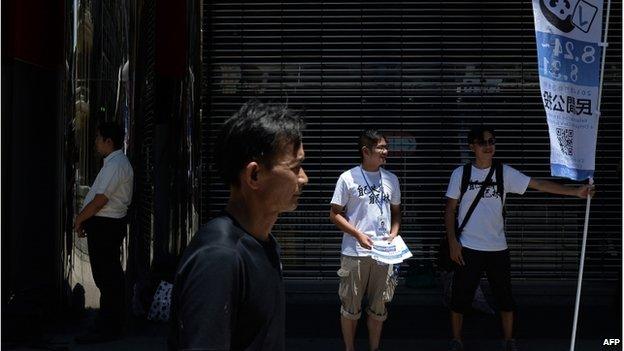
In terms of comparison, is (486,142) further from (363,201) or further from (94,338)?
(94,338)

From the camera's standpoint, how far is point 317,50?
9.35 m

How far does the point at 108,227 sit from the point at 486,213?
315cm

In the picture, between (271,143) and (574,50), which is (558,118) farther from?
(271,143)

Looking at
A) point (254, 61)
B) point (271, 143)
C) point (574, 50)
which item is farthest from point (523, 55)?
point (271, 143)

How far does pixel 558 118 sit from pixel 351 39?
3.90 m

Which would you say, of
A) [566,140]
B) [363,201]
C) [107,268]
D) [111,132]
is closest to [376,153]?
[363,201]

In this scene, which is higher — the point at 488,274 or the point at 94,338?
the point at 488,274

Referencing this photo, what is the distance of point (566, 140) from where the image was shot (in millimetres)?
5840

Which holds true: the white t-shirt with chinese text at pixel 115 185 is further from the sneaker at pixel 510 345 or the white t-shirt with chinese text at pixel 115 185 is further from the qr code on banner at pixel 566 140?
the qr code on banner at pixel 566 140

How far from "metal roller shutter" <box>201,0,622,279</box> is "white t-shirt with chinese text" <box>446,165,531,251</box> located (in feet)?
7.77

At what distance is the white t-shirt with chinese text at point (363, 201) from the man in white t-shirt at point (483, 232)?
1.94 ft

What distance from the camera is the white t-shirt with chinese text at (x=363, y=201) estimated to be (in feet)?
22.1

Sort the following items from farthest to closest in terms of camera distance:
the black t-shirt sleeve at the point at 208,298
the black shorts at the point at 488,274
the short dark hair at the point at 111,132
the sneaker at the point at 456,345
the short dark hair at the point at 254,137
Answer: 1. the short dark hair at the point at 111,132
2. the sneaker at the point at 456,345
3. the black shorts at the point at 488,274
4. the short dark hair at the point at 254,137
5. the black t-shirt sleeve at the point at 208,298

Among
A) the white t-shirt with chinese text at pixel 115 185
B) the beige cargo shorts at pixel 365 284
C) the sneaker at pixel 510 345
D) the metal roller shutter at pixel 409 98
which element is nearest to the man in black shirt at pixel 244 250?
the beige cargo shorts at pixel 365 284
